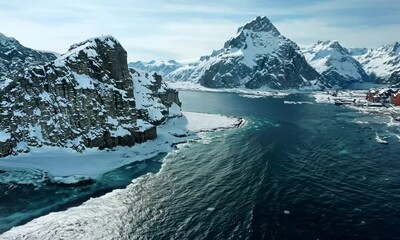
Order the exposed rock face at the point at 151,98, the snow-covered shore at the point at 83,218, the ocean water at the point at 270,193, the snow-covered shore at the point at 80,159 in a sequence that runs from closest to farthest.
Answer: the ocean water at the point at 270,193 → the snow-covered shore at the point at 83,218 → the snow-covered shore at the point at 80,159 → the exposed rock face at the point at 151,98

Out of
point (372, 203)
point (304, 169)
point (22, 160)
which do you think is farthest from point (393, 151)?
point (22, 160)

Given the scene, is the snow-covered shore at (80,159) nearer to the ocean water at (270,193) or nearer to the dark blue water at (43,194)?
the dark blue water at (43,194)

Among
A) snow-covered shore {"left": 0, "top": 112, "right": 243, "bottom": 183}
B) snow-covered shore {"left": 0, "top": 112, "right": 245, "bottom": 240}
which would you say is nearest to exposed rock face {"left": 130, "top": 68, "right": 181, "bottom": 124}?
snow-covered shore {"left": 0, "top": 112, "right": 243, "bottom": 183}

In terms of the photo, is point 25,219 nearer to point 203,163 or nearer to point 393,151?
point 203,163

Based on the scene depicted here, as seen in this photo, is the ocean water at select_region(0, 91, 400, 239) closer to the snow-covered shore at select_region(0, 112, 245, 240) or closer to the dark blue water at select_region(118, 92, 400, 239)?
the dark blue water at select_region(118, 92, 400, 239)

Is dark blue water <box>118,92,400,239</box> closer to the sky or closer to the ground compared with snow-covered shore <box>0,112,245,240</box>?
closer to the sky

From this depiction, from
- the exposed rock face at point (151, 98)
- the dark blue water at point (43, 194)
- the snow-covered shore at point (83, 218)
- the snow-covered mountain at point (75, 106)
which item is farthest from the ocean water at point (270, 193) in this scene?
the exposed rock face at point (151, 98)
